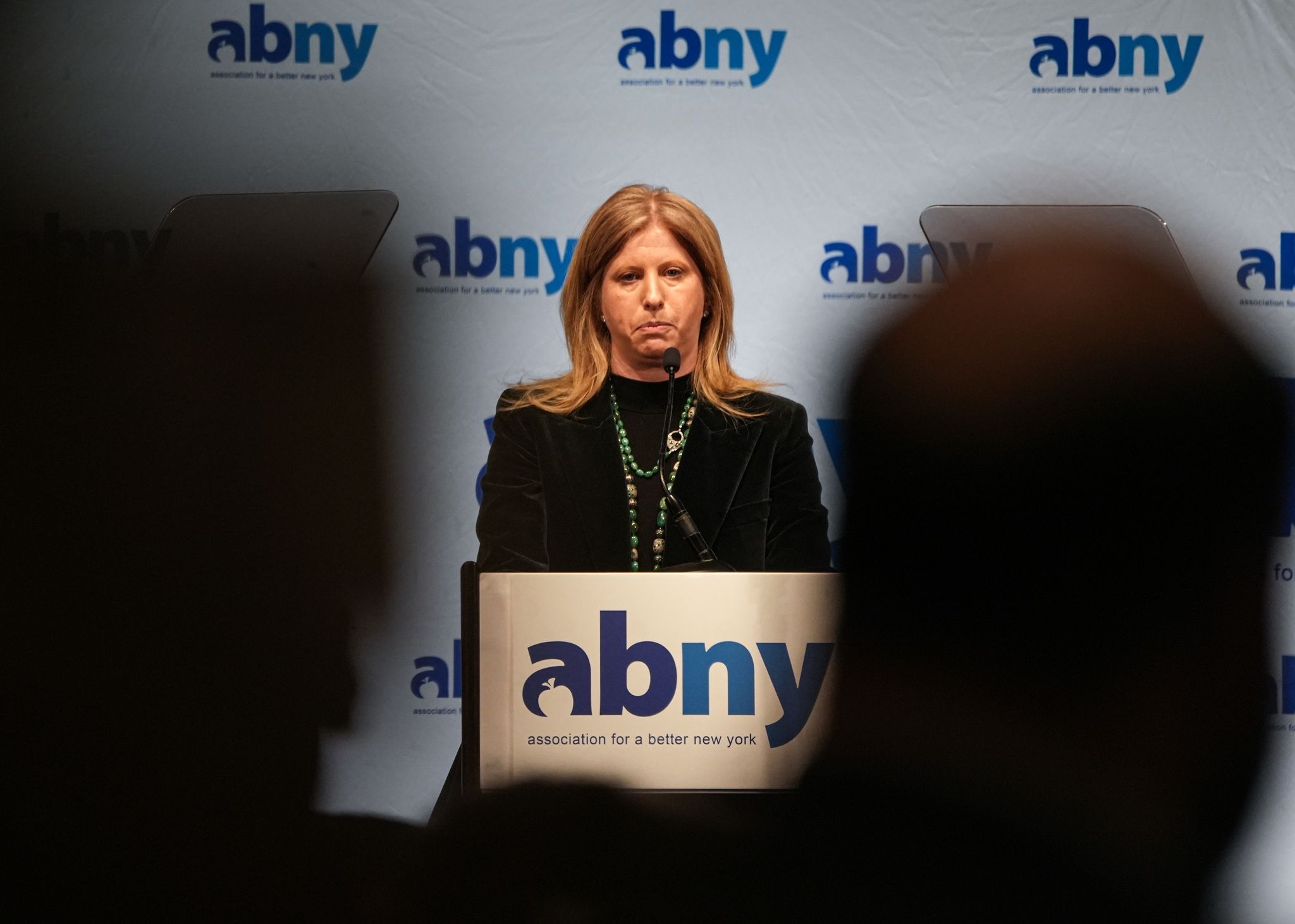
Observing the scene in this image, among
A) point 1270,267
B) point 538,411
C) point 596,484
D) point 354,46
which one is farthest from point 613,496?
point 1270,267

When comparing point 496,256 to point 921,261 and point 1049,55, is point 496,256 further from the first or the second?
point 1049,55

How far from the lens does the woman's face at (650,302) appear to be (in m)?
2.07

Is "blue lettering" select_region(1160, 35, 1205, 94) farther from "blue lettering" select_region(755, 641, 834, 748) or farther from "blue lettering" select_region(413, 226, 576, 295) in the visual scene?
"blue lettering" select_region(755, 641, 834, 748)

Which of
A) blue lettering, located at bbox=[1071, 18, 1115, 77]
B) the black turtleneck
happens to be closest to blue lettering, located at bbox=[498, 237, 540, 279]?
the black turtleneck

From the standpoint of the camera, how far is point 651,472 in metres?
2.04

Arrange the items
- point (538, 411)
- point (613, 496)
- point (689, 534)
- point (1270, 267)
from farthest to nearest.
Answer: point (1270, 267) → point (538, 411) → point (613, 496) → point (689, 534)

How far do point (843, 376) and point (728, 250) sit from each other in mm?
364

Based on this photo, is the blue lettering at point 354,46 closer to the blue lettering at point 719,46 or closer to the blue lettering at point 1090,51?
the blue lettering at point 719,46

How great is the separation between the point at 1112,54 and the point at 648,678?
1702mm

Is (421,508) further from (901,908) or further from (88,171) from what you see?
(901,908)

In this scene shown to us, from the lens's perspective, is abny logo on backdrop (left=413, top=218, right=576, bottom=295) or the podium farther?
abny logo on backdrop (left=413, top=218, right=576, bottom=295)

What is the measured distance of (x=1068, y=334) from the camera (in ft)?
5.19

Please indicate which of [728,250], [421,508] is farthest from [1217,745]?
[421,508]

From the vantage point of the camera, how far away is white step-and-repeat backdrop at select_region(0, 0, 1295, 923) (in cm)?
220
